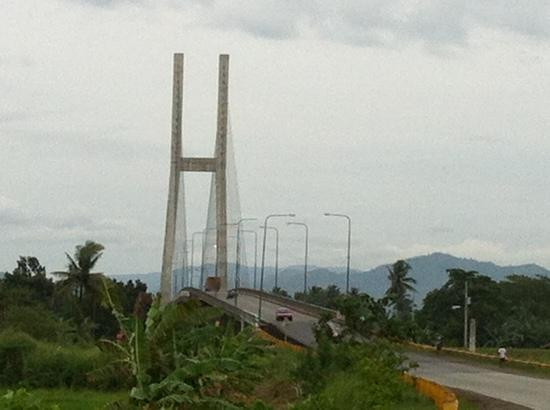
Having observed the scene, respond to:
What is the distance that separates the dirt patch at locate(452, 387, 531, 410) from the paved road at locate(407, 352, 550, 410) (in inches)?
18.8

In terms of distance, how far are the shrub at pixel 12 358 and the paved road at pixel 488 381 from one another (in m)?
15.9

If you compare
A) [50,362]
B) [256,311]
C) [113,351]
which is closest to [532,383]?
[113,351]

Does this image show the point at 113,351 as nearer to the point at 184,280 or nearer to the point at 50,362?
the point at 50,362

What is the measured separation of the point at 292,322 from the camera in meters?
71.5

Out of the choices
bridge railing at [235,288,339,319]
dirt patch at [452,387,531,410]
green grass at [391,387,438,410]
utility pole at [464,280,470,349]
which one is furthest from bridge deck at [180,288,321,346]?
green grass at [391,387,438,410]

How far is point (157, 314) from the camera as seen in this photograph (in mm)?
21812

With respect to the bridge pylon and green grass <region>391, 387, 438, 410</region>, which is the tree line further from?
green grass <region>391, 387, 438, 410</region>

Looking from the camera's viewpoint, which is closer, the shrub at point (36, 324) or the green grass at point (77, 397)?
the green grass at point (77, 397)

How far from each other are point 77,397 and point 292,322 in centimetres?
2536

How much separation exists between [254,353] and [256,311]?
182 ft

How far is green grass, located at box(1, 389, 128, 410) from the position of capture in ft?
138

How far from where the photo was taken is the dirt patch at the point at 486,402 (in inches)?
1123

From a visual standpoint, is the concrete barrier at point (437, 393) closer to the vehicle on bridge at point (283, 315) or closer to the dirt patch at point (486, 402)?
the dirt patch at point (486, 402)

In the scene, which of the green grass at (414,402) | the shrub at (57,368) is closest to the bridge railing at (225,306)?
the shrub at (57,368)
